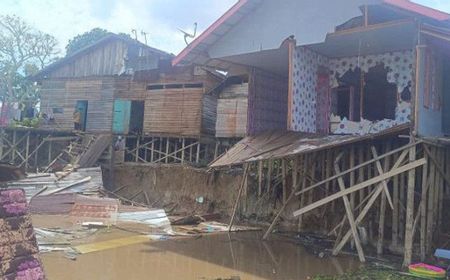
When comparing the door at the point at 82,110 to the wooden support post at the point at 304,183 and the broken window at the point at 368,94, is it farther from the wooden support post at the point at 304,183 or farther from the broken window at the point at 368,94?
the broken window at the point at 368,94

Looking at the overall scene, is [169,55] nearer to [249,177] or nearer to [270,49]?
[249,177]

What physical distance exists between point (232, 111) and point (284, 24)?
719 centimetres

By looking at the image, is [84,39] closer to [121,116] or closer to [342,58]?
[121,116]

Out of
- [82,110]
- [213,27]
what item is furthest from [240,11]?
[82,110]

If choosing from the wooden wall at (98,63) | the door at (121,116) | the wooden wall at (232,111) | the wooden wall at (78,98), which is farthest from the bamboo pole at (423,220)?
the wooden wall at (98,63)

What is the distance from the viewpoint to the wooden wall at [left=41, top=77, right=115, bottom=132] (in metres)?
22.6

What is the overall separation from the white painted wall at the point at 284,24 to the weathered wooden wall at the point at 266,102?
1375mm

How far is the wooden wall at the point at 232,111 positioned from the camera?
17.7 metres

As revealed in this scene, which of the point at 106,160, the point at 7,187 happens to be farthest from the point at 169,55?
the point at 7,187

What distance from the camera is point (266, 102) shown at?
1340 centimetres

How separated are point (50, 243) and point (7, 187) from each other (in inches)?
247

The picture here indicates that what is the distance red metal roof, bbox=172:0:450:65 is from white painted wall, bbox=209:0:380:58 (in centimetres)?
49

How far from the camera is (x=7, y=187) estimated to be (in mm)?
4582

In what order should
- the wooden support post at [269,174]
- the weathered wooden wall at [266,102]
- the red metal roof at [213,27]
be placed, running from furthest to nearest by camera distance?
the wooden support post at [269,174], the weathered wooden wall at [266,102], the red metal roof at [213,27]
